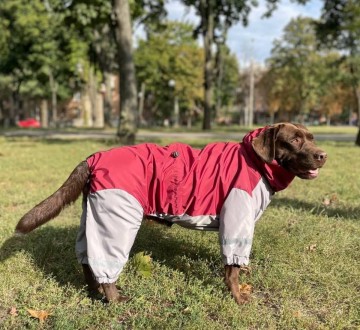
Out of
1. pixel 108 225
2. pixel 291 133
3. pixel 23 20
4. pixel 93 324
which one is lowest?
pixel 93 324

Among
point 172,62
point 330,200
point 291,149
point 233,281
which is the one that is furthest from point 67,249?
point 172,62

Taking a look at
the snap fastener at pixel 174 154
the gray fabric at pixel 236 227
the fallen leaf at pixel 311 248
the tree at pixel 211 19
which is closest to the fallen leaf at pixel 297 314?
the gray fabric at pixel 236 227

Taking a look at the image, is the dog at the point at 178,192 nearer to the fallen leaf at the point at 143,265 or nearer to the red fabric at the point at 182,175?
the red fabric at the point at 182,175

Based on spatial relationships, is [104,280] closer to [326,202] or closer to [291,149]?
[291,149]

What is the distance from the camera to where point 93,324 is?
3338mm

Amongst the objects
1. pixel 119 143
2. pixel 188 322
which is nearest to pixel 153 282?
pixel 188 322

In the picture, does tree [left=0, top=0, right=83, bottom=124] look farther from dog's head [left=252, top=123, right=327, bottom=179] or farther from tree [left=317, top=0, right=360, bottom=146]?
dog's head [left=252, top=123, right=327, bottom=179]

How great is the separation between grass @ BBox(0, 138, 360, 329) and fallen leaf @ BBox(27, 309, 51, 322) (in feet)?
0.11

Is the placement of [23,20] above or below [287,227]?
above

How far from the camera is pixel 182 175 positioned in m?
3.67

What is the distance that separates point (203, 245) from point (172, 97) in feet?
175

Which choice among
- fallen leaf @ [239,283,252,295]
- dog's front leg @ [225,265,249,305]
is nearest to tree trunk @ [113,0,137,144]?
fallen leaf @ [239,283,252,295]

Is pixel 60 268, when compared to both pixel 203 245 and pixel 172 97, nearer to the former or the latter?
pixel 203 245

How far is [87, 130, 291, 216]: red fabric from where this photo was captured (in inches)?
141
